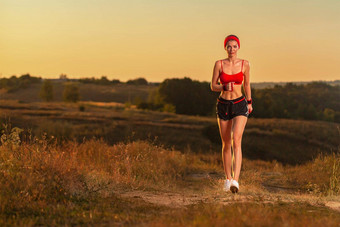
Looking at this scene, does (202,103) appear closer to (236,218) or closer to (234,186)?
(234,186)

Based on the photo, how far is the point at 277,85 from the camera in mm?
124812

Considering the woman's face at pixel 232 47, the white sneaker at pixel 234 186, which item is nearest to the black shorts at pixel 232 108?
the woman's face at pixel 232 47

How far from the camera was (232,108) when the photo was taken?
9.05 meters

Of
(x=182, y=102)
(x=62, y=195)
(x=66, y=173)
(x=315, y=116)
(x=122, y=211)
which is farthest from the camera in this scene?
(x=315, y=116)

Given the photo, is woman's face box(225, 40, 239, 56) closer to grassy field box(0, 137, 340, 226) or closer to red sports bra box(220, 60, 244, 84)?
red sports bra box(220, 60, 244, 84)

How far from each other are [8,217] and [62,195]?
1.21m

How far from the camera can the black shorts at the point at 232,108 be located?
905 centimetres

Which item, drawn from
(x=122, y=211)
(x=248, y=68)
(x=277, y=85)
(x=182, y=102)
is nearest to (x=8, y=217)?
(x=122, y=211)

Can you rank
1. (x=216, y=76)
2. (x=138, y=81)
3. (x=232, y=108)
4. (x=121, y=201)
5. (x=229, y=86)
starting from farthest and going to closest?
1. (x=138, y=81)
2. (x=216, y=76)
3. (x=232, y=108)
4. (x=229, y=86)
5. (x=121, y=201)

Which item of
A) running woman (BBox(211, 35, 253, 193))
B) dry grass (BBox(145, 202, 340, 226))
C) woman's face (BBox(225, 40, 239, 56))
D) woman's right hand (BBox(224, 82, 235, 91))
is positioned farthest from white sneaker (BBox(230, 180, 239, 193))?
woman's face (BBox(225, 40, 239, 56))

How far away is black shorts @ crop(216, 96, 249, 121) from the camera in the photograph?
9055mm

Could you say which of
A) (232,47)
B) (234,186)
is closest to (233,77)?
(232,47)

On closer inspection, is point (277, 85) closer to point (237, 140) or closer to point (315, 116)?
point (315, 116)

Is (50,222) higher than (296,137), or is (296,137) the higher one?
(50,222)
